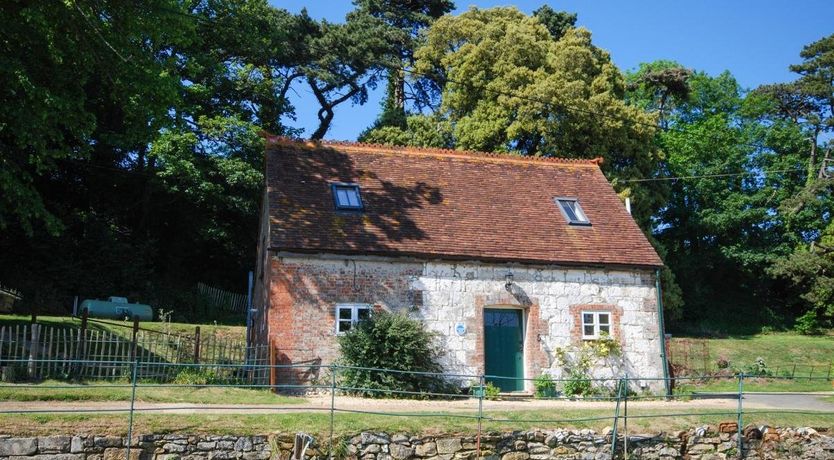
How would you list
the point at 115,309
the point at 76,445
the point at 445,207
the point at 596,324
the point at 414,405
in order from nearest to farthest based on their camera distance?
the point at 76,445, the point at 414,405, the point at 596,324, the point at 445,207, the point at 115,309

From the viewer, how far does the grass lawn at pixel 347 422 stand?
42.9 ft

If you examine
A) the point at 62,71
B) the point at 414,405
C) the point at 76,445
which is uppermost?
the point at 62,71

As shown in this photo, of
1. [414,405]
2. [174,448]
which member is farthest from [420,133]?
[174,448]

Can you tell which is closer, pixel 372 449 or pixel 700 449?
pixel 372 449

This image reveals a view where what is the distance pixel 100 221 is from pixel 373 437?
2442 centimetres

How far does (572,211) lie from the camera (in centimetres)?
2406

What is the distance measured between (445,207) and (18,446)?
13492 mm

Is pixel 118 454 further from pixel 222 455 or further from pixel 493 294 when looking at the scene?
pixel 493 294

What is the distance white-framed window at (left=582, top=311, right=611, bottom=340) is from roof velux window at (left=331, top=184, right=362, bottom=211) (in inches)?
282

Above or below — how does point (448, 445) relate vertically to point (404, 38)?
below

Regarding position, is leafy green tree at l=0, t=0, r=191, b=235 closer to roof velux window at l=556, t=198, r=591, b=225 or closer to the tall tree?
roof velux window at l=556, t=198, r=591, b=225

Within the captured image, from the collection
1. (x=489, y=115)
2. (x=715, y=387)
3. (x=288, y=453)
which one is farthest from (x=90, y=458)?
(x=489, y=115)

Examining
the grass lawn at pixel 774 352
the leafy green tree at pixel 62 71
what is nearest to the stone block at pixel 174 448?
the leafy green tree at pixel 62 71

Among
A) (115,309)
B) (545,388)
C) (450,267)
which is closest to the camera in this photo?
(545,388)
